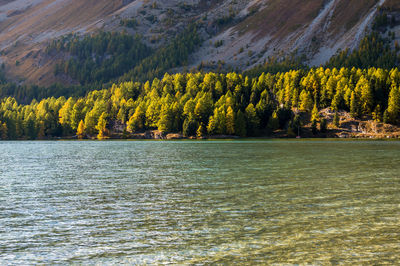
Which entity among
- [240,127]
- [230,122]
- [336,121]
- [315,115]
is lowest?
[240,127]

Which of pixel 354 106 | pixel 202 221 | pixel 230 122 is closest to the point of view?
pixel 202 221

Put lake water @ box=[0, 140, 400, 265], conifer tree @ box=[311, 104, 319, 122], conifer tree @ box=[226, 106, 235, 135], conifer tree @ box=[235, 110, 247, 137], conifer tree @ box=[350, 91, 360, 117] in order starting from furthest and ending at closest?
1. conifer tree @ box=[235, 110, 247, 137]
2. conifer tree @ box=[226, 106, 235, 135]
3. conifer tree @ box=[311, 104, 319, 122]
4. conifer tree @ box=[350, 91, 360, 117]
5. lake water @ box=[0, 140, 400, 265]

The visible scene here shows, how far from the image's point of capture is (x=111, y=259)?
49.0ft

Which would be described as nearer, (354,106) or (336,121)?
(336,121)

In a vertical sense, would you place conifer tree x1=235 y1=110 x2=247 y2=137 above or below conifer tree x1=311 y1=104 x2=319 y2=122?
below

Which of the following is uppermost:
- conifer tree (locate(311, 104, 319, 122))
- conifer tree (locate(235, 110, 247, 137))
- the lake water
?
conifer tree (locate(311, 104, 319, 122))

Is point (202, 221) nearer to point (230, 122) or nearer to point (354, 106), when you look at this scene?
point (230, 122)

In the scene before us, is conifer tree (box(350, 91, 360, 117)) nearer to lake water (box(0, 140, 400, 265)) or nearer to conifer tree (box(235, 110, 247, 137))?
conifer tree (box(235, 110, 247, 137))

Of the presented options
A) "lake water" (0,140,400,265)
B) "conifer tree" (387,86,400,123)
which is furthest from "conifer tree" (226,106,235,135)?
"lake water" (0,140,400,265)

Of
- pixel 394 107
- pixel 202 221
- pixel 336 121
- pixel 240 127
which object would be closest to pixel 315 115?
pixel 336 121

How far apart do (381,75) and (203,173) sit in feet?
561

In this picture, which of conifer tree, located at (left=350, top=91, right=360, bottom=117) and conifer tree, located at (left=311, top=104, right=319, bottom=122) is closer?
conifer tree, located at (left=350, top=91, right=360, bottom=117)

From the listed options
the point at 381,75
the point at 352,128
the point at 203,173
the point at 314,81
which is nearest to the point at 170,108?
the point at 314,81

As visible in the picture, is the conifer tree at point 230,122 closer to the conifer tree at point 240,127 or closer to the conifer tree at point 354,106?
the conifer tree at point 240,127
